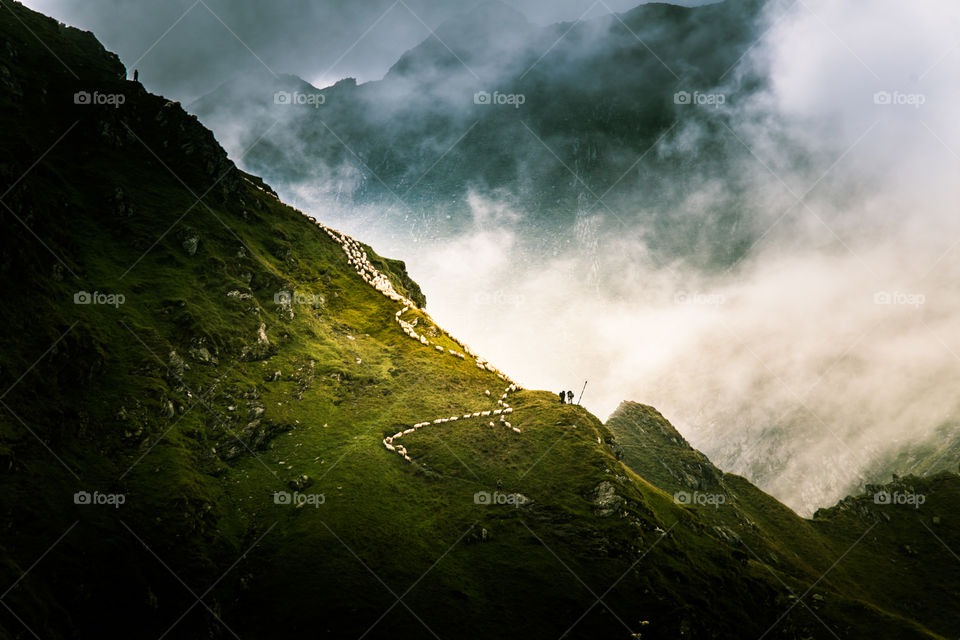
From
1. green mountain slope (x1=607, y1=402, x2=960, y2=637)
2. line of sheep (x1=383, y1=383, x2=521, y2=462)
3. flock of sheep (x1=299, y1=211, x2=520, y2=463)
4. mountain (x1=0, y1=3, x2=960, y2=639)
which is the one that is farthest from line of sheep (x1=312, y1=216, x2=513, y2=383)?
green mountain slope (x1=607, y1=402, x2=960, y2=637)

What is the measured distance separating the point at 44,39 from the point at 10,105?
32.8 meters

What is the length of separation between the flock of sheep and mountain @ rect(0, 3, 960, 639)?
706mm

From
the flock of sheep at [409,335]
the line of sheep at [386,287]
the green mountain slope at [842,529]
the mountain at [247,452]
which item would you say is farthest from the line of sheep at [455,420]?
the green mountain slope at [842,529]

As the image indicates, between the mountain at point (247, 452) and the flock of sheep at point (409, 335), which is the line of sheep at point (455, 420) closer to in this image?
the flock of sheep at point (409, 335)

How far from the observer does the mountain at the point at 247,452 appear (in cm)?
4662

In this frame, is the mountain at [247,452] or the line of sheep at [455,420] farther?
the line of sheep at [455,420]

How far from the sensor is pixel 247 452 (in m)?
64.1

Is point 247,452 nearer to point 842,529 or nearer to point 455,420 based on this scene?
point 455,420

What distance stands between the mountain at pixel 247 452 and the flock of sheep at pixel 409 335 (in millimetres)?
706

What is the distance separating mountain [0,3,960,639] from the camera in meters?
46.6

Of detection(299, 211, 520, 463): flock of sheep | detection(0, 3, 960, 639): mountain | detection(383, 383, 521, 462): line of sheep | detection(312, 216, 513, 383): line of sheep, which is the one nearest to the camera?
detection(0, 3, 960, 639): mountain

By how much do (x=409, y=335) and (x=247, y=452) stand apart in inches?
1584

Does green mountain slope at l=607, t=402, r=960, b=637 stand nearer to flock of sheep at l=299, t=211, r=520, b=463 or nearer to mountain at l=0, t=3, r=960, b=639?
mountain at l=0, t=3, r=960, b=639

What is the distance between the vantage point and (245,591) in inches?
1949
